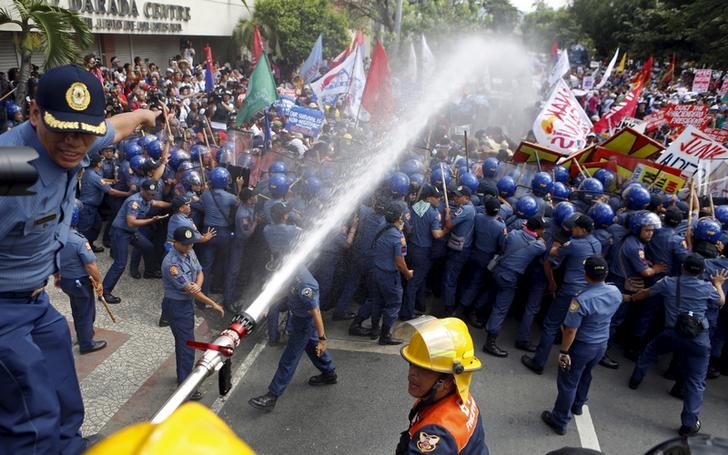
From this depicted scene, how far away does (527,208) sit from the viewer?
770 cm

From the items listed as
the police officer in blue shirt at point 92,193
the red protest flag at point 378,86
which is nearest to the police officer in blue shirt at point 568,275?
the red protest flag at point 378,86

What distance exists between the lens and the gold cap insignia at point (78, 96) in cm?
243

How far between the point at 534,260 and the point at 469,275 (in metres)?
1.07

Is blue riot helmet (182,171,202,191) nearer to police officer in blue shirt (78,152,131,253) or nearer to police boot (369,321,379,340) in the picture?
police officer in blue shirt (78,152,131,253)

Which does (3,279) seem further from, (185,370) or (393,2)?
(393,2)

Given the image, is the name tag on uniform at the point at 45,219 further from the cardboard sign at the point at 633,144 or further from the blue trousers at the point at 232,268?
the cardboard sign at the point at 633,144

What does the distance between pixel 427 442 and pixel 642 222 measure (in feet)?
17.6

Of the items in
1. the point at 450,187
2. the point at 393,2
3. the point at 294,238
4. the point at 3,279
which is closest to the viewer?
the point at 3,279

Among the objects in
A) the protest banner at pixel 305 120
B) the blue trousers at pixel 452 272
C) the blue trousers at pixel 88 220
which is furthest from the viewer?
the protest banner at pixel 305 120

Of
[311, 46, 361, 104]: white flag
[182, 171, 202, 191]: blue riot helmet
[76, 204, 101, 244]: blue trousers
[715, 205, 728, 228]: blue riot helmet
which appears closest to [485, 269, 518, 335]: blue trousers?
[715, 205, 728, 228]: blue riot helmet

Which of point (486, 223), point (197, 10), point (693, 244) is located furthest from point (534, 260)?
point (197, 10)

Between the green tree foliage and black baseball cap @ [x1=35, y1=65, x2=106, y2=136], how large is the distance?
25.5 meters

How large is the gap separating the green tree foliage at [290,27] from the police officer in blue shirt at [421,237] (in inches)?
834

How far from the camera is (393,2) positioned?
3791cm
